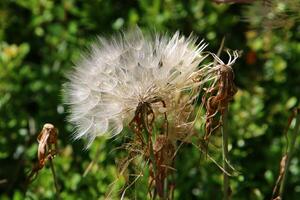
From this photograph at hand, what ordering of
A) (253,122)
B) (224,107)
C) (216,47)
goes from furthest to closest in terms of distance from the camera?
(216,47)
(253,122)
(224,107)

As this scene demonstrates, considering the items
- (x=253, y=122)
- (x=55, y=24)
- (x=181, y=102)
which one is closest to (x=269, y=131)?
(x=253, y=122)

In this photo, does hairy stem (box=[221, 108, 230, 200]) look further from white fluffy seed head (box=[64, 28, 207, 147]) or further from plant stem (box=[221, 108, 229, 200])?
white fluffy seed head (box=[64, 28, 207, 147])

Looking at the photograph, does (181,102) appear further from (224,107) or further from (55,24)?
(55,24)

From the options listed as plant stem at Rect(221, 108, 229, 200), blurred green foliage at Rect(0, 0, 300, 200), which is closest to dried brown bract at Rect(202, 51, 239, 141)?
plant stem at Rect(221, 108, 229, 200)

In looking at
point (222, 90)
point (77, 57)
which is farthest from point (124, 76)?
point (77, 57)

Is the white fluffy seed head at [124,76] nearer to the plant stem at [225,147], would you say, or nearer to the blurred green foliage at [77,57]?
the plant stem at [225,147]

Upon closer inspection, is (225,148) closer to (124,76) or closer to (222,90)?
(222,90)
